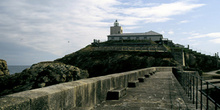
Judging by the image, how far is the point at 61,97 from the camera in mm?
3217

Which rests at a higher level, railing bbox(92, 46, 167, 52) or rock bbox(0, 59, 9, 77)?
railing bbox(92, 46, 167, 52)

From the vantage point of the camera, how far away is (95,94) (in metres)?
4.67

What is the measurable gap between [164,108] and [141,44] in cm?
6554

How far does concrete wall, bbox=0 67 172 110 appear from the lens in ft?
7.47

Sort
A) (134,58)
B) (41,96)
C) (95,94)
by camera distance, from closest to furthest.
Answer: (41,96)
(95,94)
(134,58)

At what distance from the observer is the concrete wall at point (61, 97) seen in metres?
2.28

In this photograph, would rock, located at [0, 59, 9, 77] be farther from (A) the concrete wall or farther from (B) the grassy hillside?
(B) the grassy hillside

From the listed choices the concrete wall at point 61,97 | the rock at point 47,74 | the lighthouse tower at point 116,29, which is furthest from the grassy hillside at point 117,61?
the concrete wall at point 61,97

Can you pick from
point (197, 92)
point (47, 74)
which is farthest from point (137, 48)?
point (197, 92)

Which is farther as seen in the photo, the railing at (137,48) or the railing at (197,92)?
the railing at (137,48)

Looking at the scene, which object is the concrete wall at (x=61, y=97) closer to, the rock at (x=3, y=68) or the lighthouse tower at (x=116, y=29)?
the rock at (x=3, y=68)

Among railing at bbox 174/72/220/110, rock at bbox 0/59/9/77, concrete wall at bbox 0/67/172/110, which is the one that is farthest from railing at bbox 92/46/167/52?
concrete wall at bbox 0/67/172/110

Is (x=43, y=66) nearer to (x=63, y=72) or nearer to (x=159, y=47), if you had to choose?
(x=63, y=72)

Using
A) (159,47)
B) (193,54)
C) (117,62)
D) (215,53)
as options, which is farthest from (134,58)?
(215,53)
